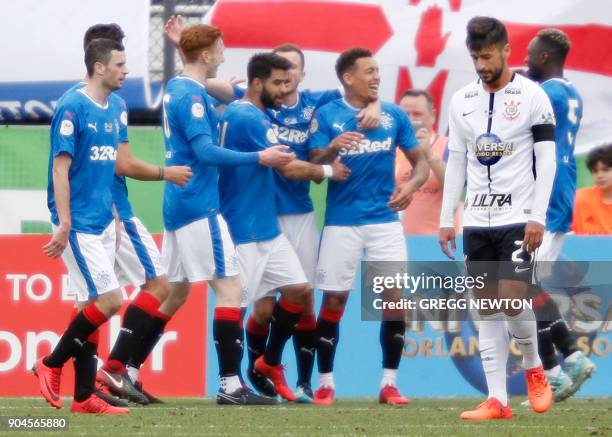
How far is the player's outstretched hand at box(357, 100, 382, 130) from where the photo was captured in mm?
10133

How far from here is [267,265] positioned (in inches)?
401

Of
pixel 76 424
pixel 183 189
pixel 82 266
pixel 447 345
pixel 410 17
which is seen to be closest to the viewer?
pixel 76 424

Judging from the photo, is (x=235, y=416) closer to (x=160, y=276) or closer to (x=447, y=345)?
(x=160, y=276)

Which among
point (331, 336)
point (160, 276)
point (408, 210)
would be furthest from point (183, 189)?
point (408, 210)

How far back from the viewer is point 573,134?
1032cm

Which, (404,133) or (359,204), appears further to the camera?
(404,133)

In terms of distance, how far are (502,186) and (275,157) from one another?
1573 millimetres

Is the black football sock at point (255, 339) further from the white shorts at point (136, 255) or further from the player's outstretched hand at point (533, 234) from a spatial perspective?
the player's outstretched hand at point (533, 234)

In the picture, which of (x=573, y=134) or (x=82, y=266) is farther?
(x=573, y=134)

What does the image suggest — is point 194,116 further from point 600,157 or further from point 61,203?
point 600,157

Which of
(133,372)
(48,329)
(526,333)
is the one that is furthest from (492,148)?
(48,329)

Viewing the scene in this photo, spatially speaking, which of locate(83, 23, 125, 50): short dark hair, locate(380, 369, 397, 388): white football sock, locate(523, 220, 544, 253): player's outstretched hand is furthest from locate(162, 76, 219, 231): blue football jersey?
locate(523, 220, 544, 253): player's outstretched hand

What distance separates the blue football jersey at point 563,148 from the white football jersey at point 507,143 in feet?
4.53

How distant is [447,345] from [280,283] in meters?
1.74
